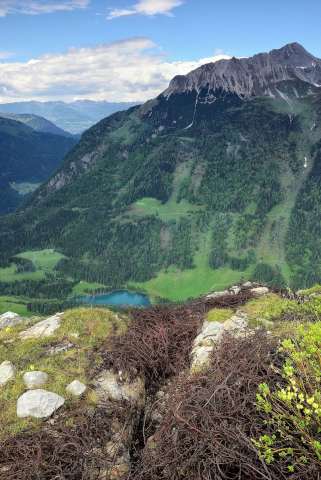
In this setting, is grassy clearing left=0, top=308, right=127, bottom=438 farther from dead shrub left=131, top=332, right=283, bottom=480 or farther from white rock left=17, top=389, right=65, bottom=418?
dead shrub left=131, top=332, right=283, bottom=480

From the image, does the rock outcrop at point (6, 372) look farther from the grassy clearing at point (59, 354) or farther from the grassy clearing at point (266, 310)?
the grassy clearing at point (266, 310)

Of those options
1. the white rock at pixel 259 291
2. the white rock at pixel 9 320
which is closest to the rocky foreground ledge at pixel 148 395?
the white rock at pixel 259 291

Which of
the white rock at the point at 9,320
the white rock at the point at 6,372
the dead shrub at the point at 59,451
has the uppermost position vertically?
the white rock at the point at 6,372

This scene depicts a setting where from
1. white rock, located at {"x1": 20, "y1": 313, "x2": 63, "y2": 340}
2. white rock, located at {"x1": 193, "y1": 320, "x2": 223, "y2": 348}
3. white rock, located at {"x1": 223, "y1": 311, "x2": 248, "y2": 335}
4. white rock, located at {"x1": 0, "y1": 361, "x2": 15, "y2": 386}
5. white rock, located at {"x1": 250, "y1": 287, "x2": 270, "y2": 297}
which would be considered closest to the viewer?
white rock, located at {"x1": 0, "y1": 361, "x2": 15, "y2": 386}

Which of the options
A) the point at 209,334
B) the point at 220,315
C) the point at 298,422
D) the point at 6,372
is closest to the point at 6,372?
the point at 6,372

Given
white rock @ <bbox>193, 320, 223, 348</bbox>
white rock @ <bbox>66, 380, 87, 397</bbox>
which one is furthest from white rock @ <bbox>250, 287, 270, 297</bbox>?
white rock @ <bbox>66, 380, 87, 397</bbox>

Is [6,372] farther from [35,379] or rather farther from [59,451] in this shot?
[59,451]

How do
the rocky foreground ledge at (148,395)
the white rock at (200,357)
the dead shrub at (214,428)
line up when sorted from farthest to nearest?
the white rock at (200,357) < the rocky foreground ledge at (148,395) < the dead shrub at (214,428)
